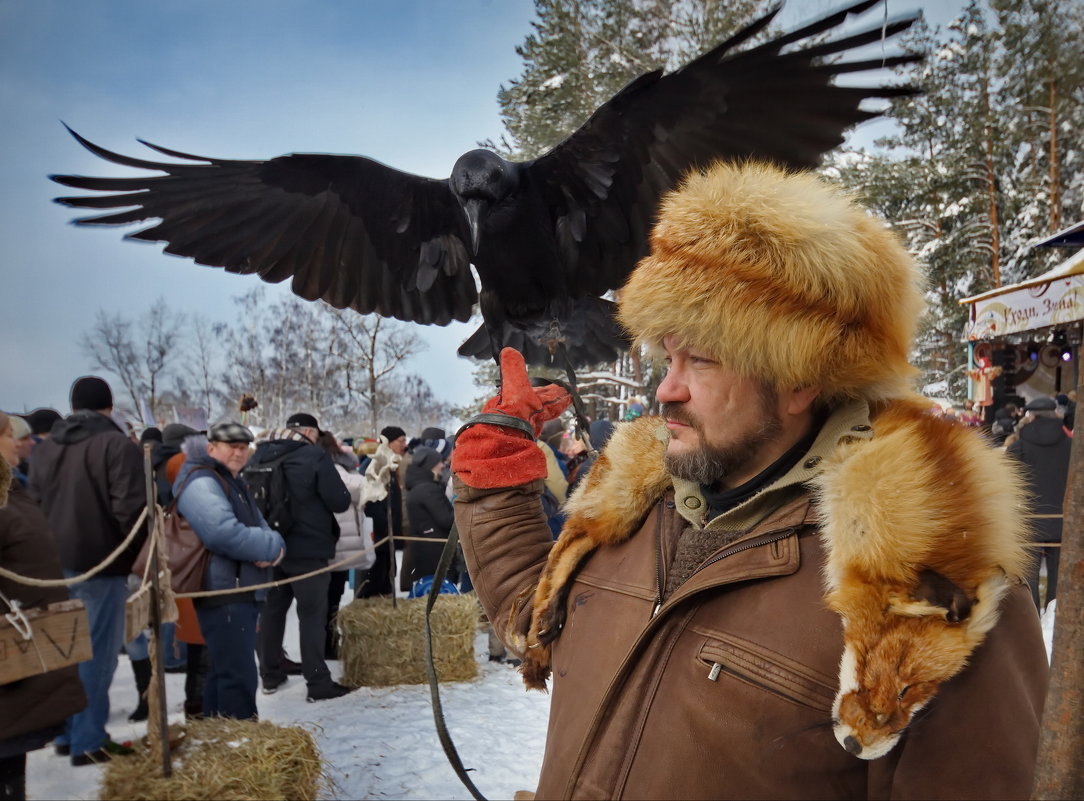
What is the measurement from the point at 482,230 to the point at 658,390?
1.26m

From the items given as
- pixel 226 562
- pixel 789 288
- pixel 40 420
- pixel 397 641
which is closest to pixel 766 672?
pixel 789 288

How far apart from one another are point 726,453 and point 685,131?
1.30 m

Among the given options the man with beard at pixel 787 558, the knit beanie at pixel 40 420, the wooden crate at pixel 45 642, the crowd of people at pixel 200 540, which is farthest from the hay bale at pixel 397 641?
the man with beard at pixel 787 558

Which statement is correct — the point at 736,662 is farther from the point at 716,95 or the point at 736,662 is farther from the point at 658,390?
the point at 716,95

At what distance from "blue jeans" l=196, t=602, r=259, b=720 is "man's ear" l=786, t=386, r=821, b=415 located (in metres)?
3.57

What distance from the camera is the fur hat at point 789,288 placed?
112 cm

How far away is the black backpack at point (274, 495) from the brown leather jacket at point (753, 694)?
3.88 metres

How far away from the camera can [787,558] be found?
1082 mm

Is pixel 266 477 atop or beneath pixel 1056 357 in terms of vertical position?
beneath

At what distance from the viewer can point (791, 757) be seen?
1.00 meters

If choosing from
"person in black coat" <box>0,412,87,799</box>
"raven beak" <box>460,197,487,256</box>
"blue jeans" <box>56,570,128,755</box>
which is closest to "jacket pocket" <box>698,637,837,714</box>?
"raven beak" <box>460,197,487,256</box>

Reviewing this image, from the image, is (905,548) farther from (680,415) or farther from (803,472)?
(680,415)

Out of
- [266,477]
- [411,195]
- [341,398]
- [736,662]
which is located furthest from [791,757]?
[341,398]

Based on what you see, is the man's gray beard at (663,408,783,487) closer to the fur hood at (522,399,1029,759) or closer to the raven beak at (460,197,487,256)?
the fur hood at (522,399,1029,759)
